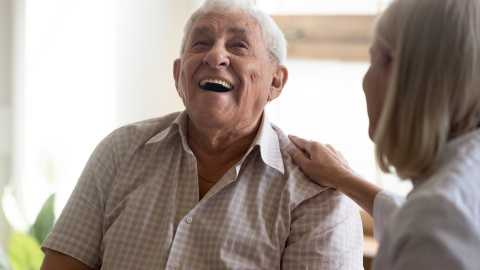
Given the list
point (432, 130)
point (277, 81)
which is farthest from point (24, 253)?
point (432, 130)

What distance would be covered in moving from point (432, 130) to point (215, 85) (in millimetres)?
940

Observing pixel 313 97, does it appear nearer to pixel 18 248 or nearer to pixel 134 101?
pixel 134 101

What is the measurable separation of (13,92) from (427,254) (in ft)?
10.4

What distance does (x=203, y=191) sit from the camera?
5.76 ft

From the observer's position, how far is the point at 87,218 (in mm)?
1740

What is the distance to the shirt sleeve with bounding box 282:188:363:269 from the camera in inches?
61.7

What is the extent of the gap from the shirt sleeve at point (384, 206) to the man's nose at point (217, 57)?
60 centimetres

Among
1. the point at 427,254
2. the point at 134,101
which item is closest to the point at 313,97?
the point at 134,101

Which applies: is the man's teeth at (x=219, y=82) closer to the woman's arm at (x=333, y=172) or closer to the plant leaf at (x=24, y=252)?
the woman's arm at (x=333, y=172)

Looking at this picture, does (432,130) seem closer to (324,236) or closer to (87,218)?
(324,236)

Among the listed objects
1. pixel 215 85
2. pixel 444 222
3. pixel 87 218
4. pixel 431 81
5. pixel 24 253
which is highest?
pixel 431 81

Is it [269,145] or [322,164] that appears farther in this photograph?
[269,145]

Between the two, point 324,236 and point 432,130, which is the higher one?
point 432,130

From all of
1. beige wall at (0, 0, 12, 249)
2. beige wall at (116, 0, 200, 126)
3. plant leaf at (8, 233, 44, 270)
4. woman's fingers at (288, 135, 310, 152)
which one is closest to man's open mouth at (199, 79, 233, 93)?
woman's fingers at (288, 135, 310, 152)
